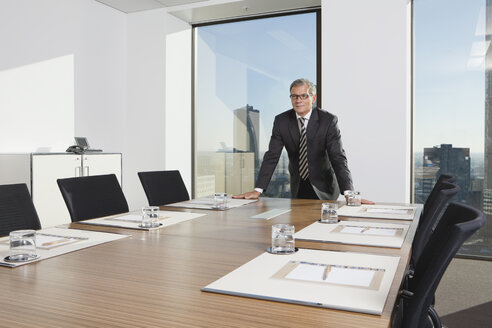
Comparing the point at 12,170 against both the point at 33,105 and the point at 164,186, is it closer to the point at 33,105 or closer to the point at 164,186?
the point at 33,105

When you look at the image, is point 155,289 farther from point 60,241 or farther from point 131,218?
point 131,218

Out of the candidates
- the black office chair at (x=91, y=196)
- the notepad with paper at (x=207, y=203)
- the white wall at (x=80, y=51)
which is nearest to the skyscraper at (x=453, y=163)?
the notepad with paper at (x=207, y=203)

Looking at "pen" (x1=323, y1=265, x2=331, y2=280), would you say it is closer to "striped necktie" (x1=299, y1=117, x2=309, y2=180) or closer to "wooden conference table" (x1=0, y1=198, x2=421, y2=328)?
"wooden conference table" (x1=0, y1=198, x2=421, y2=328)

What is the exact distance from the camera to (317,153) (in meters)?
3.75

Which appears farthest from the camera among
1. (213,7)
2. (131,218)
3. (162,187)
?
(213,7)

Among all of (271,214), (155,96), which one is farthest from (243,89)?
(271,214)

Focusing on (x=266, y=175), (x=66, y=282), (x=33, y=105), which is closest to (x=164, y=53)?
(x=33, y=105)

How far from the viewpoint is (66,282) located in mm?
1252

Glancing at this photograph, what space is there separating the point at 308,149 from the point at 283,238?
227 centimetres

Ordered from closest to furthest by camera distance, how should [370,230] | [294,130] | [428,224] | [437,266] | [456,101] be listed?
[437,266] → [428,224] → [370,230] → [294,130] → [456,101]

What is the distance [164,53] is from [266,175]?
336 centimetres

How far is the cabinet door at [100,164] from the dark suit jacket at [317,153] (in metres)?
2.42

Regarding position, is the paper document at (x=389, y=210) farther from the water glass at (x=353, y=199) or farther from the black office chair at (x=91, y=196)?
the black office chair at (x=91, y=196)

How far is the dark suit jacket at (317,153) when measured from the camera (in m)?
3.65
